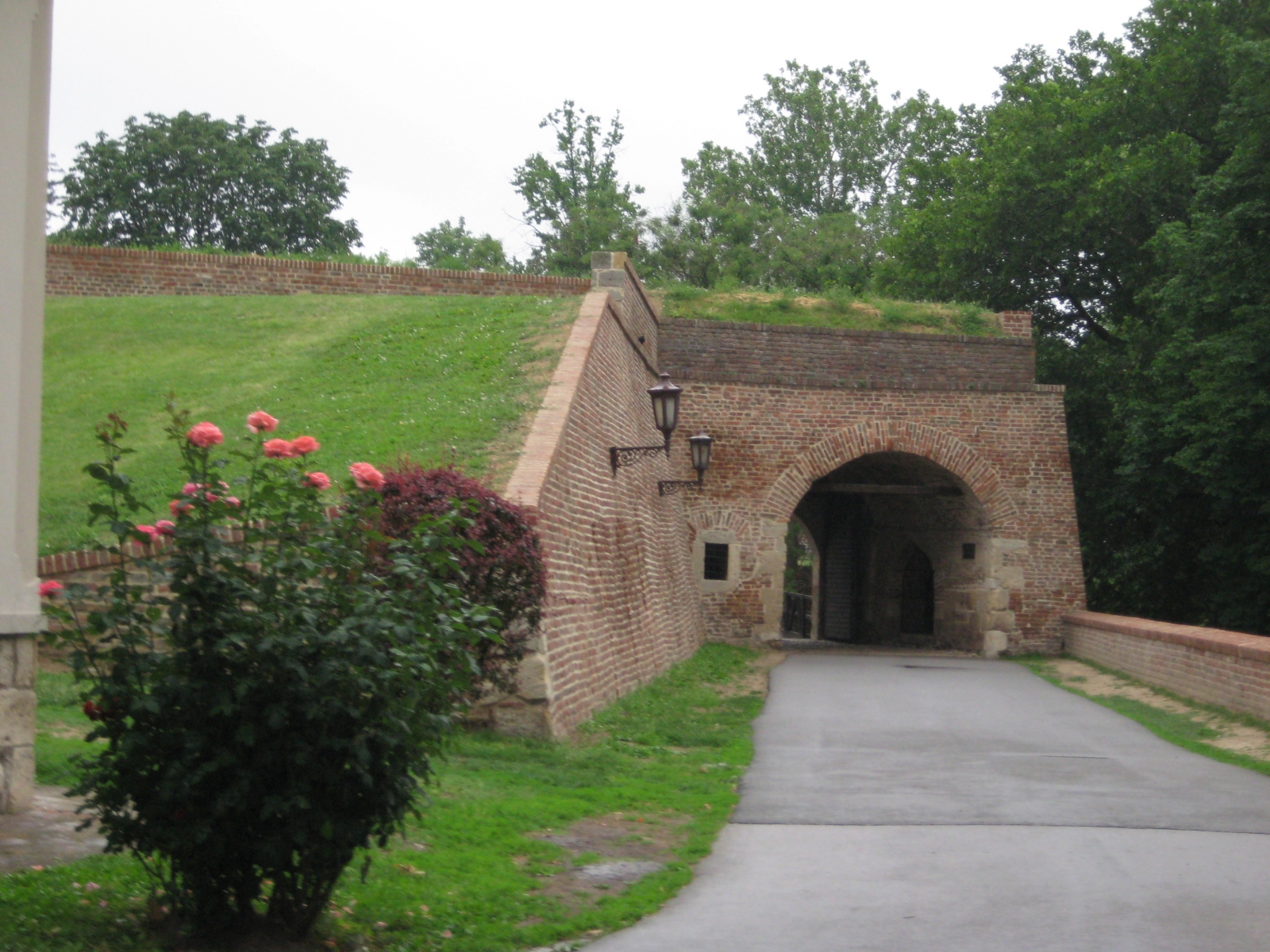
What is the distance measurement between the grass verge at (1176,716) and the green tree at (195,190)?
1157 inches

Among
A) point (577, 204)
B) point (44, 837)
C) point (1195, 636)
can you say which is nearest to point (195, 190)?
point (577, 204)

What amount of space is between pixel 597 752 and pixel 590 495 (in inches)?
163

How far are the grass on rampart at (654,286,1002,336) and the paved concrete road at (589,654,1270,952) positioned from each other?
11.8 metres

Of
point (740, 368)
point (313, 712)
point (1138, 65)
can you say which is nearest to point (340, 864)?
point (313, 712)

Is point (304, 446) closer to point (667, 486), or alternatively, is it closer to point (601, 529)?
point (601, 529)

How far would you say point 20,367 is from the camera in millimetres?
6098

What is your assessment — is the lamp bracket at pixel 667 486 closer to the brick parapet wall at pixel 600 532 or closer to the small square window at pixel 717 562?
the brick parapet wall at pixel 600 532

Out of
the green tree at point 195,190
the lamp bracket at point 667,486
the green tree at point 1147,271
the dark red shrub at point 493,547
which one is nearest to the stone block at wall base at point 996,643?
the green tree at point 1147,271

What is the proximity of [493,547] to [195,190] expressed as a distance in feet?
114

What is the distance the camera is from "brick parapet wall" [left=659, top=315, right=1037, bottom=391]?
21672 mm

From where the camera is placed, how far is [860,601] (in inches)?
1131

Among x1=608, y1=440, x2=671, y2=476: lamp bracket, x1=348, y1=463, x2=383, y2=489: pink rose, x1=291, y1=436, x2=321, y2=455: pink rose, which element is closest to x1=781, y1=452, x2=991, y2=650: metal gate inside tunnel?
x1=608, y1=440, x2=671, y2=476: lamp bracket

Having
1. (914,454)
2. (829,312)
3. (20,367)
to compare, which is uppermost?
(829,312)

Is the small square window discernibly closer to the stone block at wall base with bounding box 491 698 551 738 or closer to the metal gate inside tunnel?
the metal gate inside tunnel
